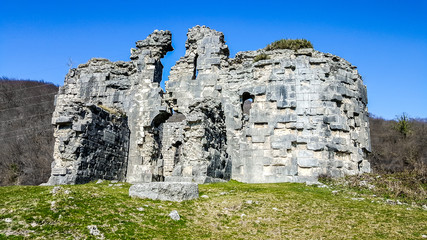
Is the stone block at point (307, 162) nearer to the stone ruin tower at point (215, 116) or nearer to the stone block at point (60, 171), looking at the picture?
the stone ruin tower at point (215, 116)

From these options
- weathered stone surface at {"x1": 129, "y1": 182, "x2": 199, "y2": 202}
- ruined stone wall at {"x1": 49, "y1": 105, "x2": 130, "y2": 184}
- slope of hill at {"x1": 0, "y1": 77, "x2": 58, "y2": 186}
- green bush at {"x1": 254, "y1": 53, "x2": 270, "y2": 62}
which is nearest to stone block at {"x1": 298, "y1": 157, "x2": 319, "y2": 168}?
green bush at {"x1": 254, "y1": 53, "x2": 270, "y2": 62}

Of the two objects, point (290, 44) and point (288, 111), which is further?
point (290, 44)

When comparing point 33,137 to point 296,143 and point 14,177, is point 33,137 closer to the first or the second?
point 14,177

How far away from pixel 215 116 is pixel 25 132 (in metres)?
29.8

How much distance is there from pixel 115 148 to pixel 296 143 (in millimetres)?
7318

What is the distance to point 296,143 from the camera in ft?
47.5

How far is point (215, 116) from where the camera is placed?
1448 cm

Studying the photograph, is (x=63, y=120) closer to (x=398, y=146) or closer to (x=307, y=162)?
(x=307, y=162)

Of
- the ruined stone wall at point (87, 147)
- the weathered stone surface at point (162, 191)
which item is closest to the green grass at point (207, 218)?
the weathered stone surface at point (162, 191)

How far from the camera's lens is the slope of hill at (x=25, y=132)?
31.8 m

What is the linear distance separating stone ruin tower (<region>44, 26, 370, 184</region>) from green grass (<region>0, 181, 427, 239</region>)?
13.0 feet

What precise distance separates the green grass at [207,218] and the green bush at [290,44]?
8140 millimetres

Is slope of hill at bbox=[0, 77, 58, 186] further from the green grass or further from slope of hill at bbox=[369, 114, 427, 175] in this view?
slope of hill at bbox=[369, 114, 427, 175]

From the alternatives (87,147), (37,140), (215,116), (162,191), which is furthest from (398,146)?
(37,140)
